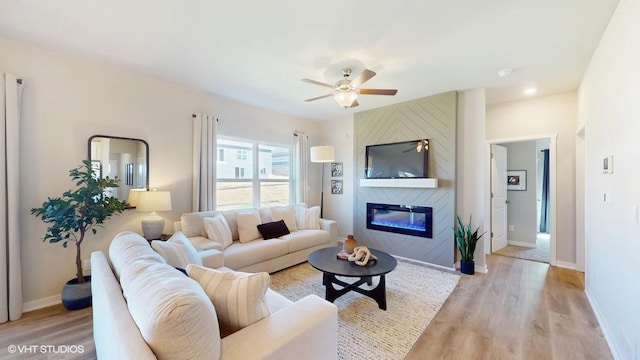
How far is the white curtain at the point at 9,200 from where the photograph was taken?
239 cm

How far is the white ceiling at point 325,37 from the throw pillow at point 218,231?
73.7 inches

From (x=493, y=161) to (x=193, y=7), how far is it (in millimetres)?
5126

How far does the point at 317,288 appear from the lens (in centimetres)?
315

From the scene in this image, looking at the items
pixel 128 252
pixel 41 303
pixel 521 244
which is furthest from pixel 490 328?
pixel 41 303

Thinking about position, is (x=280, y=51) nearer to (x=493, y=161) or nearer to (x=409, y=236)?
(x=409, y=236)

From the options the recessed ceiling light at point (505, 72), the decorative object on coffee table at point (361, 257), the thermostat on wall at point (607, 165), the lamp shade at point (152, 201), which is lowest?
the decorative object on coffee table at point (361, 257)

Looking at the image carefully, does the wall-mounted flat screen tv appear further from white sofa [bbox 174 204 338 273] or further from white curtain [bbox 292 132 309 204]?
white sofa [bbox 174 204 338 273]

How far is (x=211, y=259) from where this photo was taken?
8.66ft

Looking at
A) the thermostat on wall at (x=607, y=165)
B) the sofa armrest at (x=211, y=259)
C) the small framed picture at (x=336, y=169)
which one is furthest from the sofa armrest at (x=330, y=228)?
the thermostat on wall at (x=607, y=165)

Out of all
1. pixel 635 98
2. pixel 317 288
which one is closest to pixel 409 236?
pixel 317 288

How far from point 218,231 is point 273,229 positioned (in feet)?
2.69

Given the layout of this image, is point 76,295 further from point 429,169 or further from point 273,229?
point 429,169

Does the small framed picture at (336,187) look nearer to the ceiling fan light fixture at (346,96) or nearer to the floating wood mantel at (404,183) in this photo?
the floating wood mantel at (404,183)

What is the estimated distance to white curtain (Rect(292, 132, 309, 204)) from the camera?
5340 millimetres
